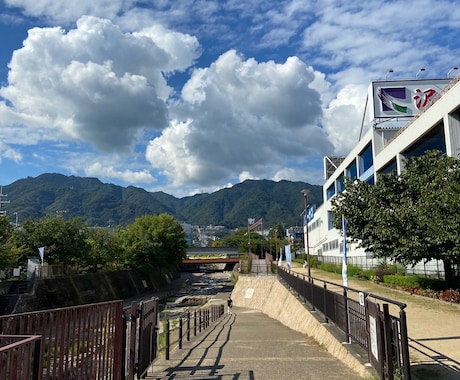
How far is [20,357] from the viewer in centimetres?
367

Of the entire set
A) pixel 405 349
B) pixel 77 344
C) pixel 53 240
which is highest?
pixel 53 240

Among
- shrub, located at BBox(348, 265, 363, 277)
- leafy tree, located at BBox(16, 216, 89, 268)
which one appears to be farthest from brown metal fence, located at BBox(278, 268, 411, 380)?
leafy tree, located at BBox(16, 216, 89, 268)

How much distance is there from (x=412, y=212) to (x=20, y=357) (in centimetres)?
1818

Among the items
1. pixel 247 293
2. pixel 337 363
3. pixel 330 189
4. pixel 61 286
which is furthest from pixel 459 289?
pixel 330 189

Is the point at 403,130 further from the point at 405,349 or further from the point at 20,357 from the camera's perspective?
the point at 20,357

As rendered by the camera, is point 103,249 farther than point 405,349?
Yes

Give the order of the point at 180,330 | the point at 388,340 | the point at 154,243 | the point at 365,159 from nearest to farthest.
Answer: the point at 388,340
the point at 180,330
the point at 365,159
the point at 154,243

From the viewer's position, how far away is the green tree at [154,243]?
6250 cm

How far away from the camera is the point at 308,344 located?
11.4 metres

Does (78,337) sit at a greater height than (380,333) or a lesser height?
greater

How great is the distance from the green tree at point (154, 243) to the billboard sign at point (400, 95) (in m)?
40.9

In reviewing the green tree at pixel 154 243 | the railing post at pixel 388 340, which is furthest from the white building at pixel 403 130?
the green tree at pixel 154 243

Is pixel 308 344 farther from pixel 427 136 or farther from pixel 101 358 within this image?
pixel 427 136

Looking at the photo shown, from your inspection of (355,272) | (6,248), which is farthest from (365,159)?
(6,248)
